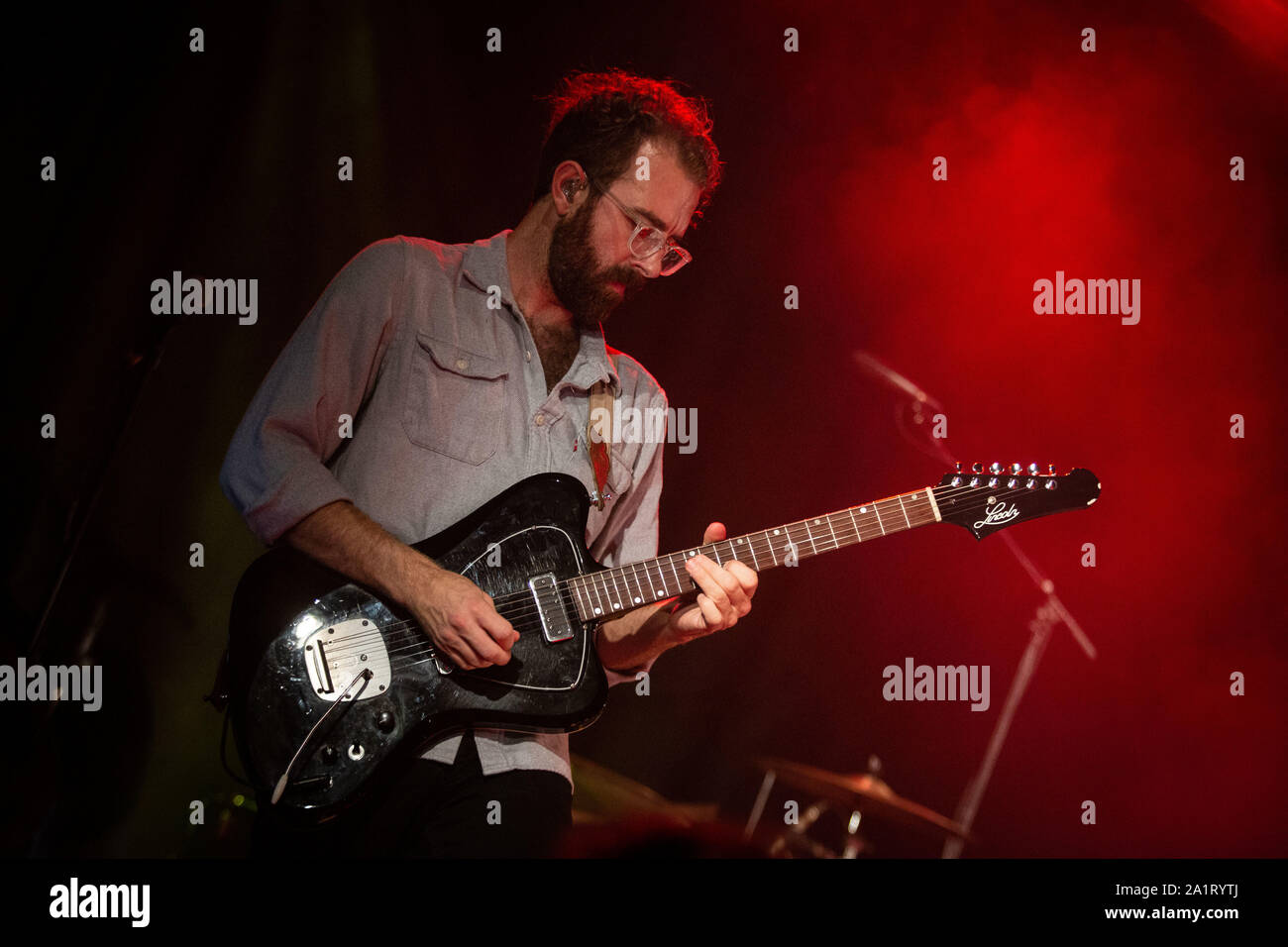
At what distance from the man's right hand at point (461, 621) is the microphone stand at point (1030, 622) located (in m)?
2.02

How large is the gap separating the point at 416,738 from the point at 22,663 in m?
1.44

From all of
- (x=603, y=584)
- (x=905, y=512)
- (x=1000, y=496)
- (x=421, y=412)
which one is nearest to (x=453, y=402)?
(x=421, y=412)

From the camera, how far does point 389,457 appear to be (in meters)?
2.48

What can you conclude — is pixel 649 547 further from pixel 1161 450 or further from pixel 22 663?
pixel 1161 450

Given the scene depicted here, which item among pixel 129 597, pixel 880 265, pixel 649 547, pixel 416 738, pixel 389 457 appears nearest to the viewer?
pixel 416 738

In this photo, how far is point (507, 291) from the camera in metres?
2.72

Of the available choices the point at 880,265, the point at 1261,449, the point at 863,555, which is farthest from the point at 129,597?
the point at 1261,449

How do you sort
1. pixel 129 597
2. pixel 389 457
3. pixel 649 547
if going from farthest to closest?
pixel 129 597 < pixel 649 547 < pixel 389 457

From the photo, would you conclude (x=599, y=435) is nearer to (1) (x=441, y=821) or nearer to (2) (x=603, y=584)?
(2) (x=603, y=584)

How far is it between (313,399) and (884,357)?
2217 mm

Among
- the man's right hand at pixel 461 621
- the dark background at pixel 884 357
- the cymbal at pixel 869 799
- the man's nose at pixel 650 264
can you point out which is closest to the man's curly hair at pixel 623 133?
→ the man's nose at pixel 650 264

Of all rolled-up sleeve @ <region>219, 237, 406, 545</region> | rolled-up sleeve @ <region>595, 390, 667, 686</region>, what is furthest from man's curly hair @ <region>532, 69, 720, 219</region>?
rolled-up sleeve @ <region>595, 390, 667, 686</region>

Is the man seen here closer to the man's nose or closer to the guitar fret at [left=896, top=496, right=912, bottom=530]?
the man's nose

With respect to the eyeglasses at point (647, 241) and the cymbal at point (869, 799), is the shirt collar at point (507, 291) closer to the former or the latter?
the eyeglasses at point (647, 241)
